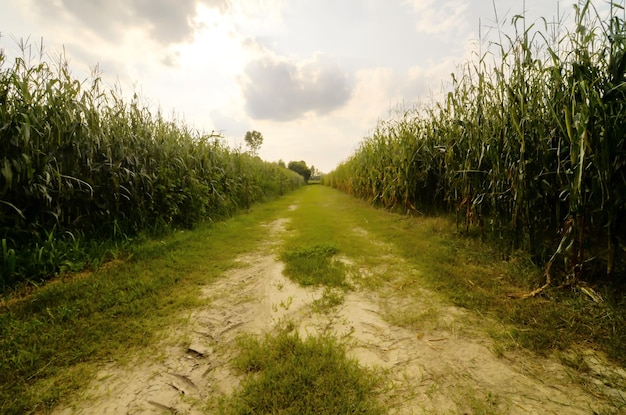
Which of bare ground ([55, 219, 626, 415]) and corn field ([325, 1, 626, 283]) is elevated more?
corn field ([325, 1, 626, 283])

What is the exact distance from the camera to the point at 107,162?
3303 mm

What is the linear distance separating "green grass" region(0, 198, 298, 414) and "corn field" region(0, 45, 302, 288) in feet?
1.60

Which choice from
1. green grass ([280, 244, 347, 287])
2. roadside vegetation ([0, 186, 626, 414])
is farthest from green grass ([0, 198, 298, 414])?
green grass ([280, 244, 347, 287])

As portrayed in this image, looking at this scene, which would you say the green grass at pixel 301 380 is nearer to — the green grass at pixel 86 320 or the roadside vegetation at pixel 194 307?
the roadside vegetation at pixel 194 307

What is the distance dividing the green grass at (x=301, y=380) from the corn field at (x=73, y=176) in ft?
7.86

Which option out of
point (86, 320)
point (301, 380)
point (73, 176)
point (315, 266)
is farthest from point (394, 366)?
point (73, 176)

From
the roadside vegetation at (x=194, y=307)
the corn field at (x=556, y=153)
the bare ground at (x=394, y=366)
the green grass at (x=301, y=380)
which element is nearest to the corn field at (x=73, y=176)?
the roadside vegetation at (x=194, y=307)

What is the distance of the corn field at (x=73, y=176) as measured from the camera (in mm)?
2402

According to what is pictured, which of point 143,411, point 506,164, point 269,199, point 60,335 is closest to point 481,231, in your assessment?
point 506,164

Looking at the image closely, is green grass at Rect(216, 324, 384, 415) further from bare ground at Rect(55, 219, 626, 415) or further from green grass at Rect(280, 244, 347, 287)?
green grass at Rect(280, 244, 347, 287)

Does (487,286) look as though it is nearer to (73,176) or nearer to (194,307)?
(194,307)

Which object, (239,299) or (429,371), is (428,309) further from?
(239,299)

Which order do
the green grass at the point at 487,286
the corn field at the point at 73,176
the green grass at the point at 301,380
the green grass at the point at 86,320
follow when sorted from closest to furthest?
1. the green grass at the point at 301,380
2. the green grass at the point at 86,320
3. the green grass at the point at 487,286
4. the corn field at the point at 73,176

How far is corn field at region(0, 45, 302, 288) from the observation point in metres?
2.40
